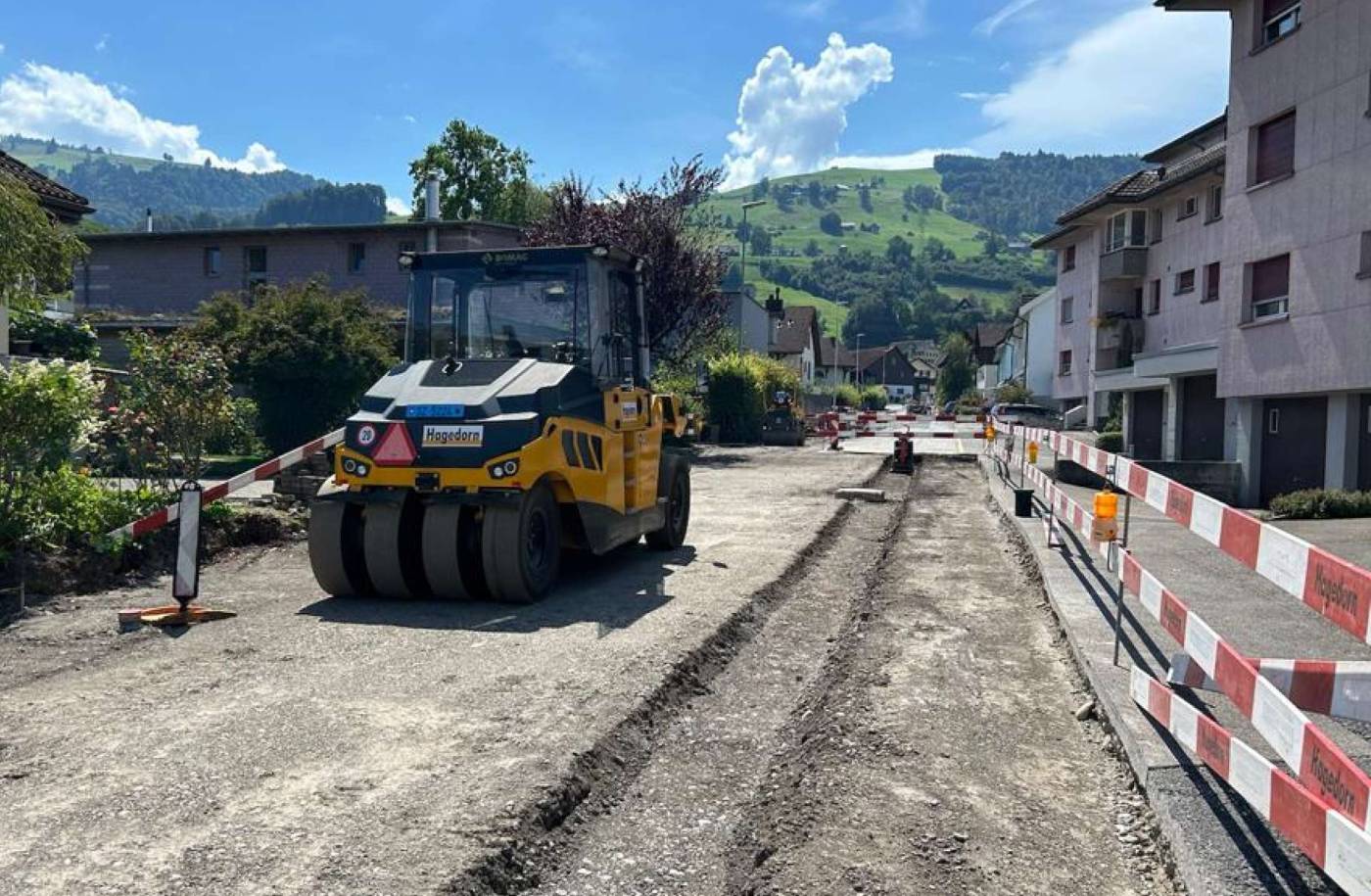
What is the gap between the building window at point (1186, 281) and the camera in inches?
1293

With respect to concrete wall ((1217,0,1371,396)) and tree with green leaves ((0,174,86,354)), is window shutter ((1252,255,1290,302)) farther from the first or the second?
tree with green leaves ((0,174,86,354))

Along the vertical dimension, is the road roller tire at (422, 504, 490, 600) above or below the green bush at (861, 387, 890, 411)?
below

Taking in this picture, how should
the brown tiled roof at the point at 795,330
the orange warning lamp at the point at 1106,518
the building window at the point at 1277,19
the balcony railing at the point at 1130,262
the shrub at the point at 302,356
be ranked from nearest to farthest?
1. the orange warning lamp at the point at 1106,518
2. the building window at the point at 1277,19
3. the shrub at the point at 302,356
4. the balcony railing at the point at 1130,262
5. the brown tiled roof at the point at 795,330

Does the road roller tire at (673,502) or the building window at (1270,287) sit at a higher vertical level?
the building window at (1270,287)

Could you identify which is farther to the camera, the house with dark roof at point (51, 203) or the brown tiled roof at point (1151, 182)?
the brown tiled roof at point (1151, 182)

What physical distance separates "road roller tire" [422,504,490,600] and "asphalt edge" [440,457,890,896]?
2.04 m

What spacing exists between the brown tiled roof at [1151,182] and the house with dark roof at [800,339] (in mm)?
42970

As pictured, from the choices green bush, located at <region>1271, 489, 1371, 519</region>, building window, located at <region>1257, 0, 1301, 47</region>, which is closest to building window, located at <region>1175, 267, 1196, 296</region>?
building window, located at <region>1257, 0, 1301, 47</region>

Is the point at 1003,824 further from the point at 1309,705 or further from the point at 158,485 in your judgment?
the point at 158,485

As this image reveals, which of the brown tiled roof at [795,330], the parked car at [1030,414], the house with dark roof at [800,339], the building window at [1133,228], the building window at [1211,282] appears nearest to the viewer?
the building window at [1211,282]

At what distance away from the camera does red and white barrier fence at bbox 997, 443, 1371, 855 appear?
3.23 metres

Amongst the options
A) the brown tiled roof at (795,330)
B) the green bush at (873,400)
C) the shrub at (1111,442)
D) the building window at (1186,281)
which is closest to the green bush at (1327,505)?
the shrub at (1111,442)

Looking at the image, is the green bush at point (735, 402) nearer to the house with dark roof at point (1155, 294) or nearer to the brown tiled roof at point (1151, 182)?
the house with dark roof at point (1155, 294)

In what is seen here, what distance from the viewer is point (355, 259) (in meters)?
38.5
